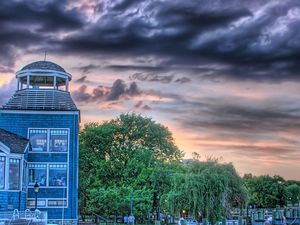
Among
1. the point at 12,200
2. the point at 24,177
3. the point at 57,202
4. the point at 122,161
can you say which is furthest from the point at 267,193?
the point at 12,200

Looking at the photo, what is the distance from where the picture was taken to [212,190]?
41.0 meters

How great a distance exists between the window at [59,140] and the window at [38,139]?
2.02 feet

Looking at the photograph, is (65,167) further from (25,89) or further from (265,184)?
(265,184)

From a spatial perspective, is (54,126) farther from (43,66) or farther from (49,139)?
(43,66)

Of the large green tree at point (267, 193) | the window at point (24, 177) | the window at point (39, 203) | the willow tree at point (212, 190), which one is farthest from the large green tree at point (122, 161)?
the large green tree at point (267, 193)

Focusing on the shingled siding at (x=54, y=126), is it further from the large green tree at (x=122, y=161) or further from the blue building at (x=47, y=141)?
the large green tree at (x=122, y=161)

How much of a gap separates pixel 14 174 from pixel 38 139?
20.9 ft

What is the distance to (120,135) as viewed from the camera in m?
69.0

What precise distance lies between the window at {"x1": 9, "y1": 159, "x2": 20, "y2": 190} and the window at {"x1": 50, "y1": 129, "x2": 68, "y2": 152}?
19.0 ft

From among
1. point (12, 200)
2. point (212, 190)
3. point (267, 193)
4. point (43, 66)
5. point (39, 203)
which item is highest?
point (43, 66)

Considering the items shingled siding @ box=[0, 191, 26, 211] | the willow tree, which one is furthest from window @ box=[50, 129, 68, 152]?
the willow tree

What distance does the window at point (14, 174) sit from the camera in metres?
45.8

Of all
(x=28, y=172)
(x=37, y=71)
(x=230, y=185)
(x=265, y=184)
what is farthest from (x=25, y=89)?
(x=265, y=184)

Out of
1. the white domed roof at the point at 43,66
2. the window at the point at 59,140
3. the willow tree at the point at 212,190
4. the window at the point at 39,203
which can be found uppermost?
the white domed roof at the point at 43,66
